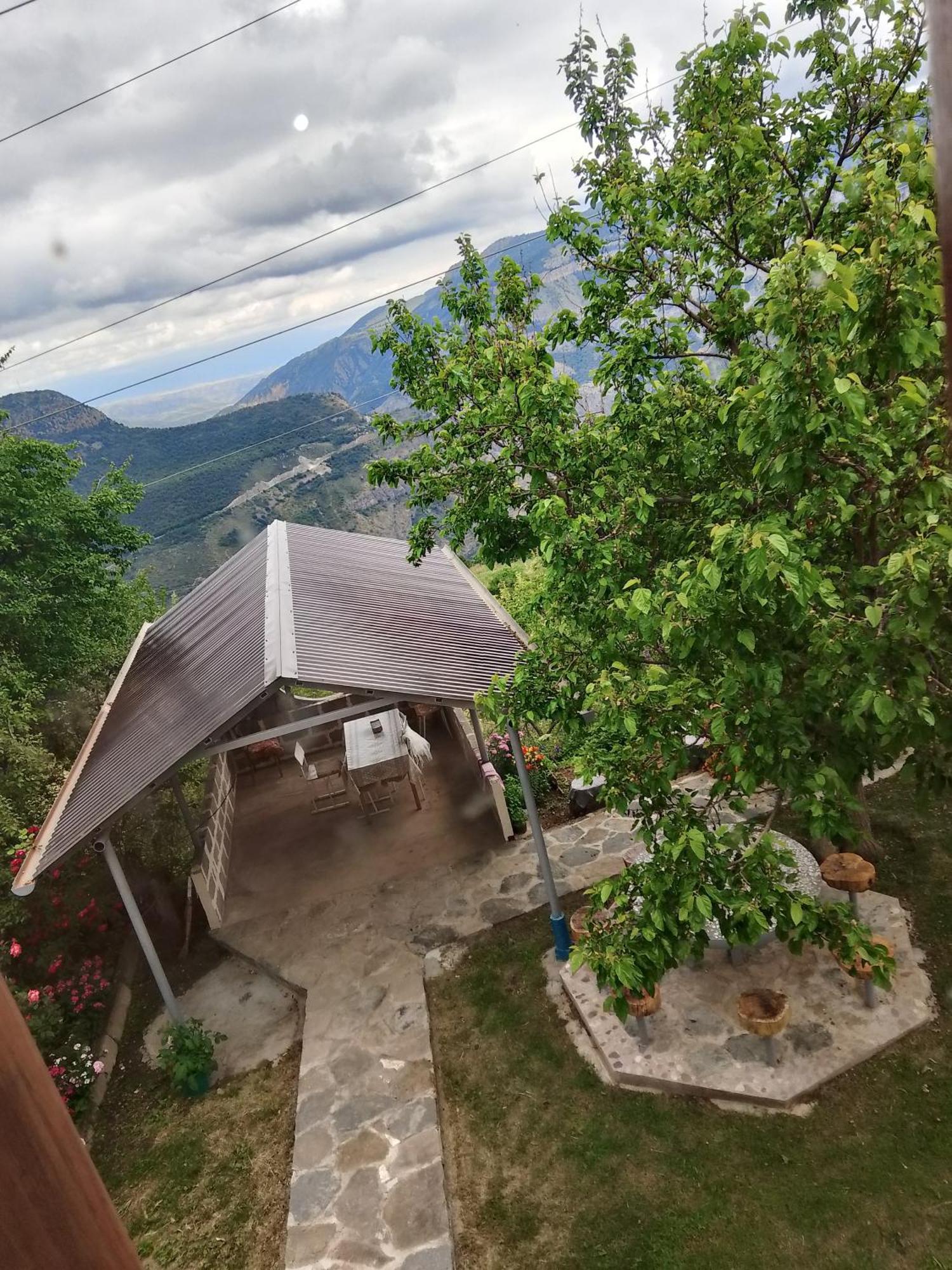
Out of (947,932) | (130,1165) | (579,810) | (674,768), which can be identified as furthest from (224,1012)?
(947,932)

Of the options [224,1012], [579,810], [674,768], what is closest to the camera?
[674,768]

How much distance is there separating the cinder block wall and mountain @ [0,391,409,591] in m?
37.9

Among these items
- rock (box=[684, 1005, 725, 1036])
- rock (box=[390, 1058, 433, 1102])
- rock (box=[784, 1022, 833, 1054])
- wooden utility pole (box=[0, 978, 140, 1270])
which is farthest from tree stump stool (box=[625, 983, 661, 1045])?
wooden utility pole (box=[0, 978, 140, 1270])

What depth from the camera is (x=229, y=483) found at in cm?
6247

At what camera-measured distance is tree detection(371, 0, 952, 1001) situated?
3.54 m

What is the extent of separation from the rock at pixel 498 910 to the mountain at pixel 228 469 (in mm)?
43430

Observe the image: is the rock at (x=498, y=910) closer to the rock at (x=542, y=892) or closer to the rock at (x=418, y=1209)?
the rock at (x=542, y=892)

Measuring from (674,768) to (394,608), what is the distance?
654 centimetres

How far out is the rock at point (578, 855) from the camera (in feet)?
30.3

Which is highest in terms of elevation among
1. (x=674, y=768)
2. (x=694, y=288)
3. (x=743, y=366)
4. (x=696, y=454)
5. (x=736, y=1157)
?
(x=694, y=288)

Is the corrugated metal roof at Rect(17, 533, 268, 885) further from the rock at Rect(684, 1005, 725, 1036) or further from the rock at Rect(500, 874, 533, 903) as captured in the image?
the rock at Rect(684, 1005, 725, 1036)

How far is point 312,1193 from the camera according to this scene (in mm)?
6199

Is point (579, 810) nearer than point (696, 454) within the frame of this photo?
No

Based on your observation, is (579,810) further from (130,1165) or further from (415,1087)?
(130,1165)
